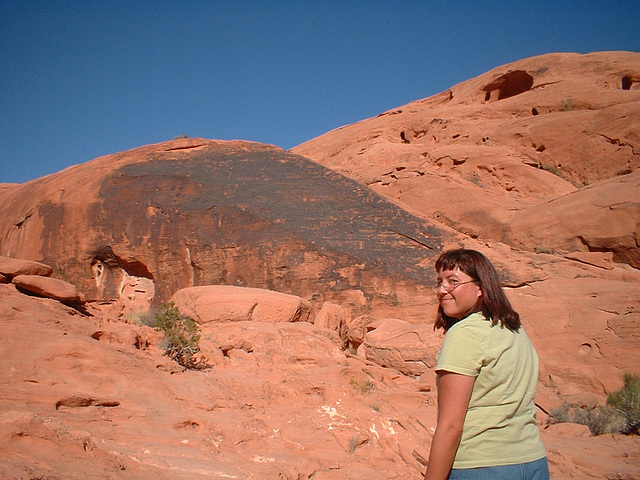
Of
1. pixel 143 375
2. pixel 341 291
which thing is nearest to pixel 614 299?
pixel 341 291

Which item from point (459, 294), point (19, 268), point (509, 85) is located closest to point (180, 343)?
point (19, 268)

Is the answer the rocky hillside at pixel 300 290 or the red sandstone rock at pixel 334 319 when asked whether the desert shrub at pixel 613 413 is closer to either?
the rocky hillside at pixel 300 290

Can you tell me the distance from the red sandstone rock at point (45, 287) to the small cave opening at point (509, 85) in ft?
57.9

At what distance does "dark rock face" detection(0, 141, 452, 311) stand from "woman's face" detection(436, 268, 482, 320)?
7433mm

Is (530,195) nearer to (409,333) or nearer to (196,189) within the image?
(409,333)

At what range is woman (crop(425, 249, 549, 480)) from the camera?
193 cm

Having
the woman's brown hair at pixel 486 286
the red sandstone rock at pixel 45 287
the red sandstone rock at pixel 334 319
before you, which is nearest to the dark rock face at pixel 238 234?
the red sandstone rock at pixel 334 319

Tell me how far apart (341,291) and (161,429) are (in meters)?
5.76

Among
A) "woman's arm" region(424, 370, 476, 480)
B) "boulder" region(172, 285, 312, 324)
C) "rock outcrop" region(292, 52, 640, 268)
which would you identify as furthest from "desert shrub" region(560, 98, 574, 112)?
"woman's arm" region(424, 370, 476, 480)

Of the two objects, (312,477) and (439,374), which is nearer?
(439,374)

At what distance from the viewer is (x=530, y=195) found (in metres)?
13.4

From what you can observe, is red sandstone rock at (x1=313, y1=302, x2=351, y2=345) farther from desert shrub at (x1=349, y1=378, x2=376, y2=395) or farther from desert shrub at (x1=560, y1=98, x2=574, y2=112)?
desert shrub at (x1=560, y1=98, x2=574, y2=112)

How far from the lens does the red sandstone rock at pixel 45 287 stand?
6.67 m

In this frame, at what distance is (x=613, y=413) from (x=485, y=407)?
6314 millimetres
